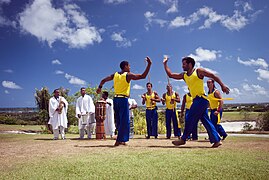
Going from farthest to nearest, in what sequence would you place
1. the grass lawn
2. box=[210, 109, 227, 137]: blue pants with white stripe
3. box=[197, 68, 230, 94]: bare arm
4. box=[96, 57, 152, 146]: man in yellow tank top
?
box=[210, 109, 227, 137]: blue pants with white stripe, box=[96, 57, 152, 146]: man in yellow tank top, box=[197, 68, 230, 94]: bare arm, the grass lawn

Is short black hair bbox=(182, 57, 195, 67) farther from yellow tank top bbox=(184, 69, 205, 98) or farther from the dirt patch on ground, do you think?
the dirt patch on ground

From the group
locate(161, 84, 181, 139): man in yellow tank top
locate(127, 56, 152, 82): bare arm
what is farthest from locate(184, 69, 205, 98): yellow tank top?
locate(161, 84, 181, 139): man in yellow tank top

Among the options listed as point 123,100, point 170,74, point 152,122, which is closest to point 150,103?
point 152,122

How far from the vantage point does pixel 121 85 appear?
828cm

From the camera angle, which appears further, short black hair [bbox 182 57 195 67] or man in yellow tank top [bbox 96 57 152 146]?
man in yellow tank top [bbox 96 57 152 146]

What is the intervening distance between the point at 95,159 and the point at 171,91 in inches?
280

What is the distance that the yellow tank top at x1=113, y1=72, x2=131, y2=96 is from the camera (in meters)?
8.27

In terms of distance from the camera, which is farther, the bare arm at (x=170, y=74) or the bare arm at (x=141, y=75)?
the bare arm at (x=141, y=75)

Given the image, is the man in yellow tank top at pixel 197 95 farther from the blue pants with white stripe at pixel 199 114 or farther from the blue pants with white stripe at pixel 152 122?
the blue pants with white stripe at pixel 152 122

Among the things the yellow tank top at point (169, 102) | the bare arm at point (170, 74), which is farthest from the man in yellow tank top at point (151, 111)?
the bare arm at point (170, 74)

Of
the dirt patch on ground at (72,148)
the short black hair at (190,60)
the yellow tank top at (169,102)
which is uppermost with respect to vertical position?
the short black hair at (190,60)

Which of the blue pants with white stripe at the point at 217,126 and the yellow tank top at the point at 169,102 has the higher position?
the yellow tank top at the point at 169,102

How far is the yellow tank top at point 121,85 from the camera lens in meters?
8.27

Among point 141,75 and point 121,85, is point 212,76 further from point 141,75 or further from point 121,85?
point 121,85
